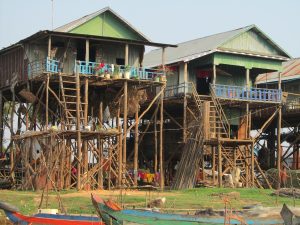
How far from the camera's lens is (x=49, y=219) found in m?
18.0

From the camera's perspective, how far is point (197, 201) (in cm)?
2542

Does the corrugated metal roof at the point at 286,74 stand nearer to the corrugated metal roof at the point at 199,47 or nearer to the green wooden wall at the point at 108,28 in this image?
the corrugated metal roof at the point at 199,47

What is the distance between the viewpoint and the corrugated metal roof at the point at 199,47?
37.3 m

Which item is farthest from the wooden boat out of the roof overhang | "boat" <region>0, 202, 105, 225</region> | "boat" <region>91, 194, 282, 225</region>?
the roof overhang

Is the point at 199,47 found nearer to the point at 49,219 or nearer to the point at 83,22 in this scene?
the point at 83,22

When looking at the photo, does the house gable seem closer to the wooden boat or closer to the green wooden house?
→ the green wooden house

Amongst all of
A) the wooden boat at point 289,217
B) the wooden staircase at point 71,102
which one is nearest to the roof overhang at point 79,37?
the wooden staircase at point 71,102

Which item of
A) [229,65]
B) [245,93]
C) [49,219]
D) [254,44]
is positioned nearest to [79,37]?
[229,65]

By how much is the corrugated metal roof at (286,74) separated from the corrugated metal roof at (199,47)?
2.81m

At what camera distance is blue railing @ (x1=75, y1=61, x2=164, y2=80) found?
108ft

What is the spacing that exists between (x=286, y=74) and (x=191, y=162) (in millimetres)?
11756

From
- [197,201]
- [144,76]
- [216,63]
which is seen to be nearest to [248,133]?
Result: [216,63]

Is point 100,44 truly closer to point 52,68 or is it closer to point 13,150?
point 52,68

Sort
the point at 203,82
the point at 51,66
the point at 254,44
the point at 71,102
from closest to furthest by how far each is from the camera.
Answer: the point at 71,102, the point at 51,66, the point at 254,44, the point at 203,82
